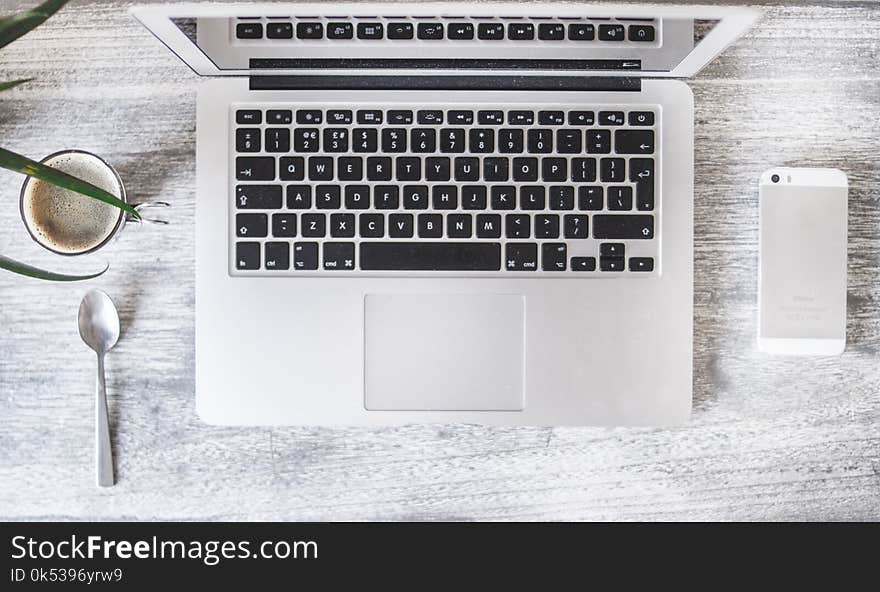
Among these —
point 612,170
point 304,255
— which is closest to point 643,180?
point 612,170

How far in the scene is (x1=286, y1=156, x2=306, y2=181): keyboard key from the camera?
0.62 metres

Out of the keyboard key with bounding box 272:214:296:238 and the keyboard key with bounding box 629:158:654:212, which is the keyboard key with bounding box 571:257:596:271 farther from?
the keyboard key with bounding box 272:214:296:238

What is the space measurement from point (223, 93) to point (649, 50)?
42 centimetres

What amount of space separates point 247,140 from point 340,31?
14cm

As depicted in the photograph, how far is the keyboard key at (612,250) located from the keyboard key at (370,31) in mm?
294

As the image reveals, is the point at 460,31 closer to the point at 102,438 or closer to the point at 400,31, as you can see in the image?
the point at 400,31

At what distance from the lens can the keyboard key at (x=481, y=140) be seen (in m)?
0.63

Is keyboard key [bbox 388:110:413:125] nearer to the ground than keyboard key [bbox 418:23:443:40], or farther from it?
nearer to the ground

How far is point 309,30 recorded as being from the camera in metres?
0.58

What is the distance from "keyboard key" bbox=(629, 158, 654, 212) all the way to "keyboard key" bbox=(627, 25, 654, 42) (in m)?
0.11

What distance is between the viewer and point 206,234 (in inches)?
24.7

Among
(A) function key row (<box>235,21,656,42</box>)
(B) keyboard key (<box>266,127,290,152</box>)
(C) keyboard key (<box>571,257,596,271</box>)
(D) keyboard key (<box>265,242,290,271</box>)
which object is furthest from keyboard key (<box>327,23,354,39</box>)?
(C) keyboard key (<box>571,257,596,271</box>)

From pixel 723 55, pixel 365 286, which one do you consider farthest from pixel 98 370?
pixel 723 55
